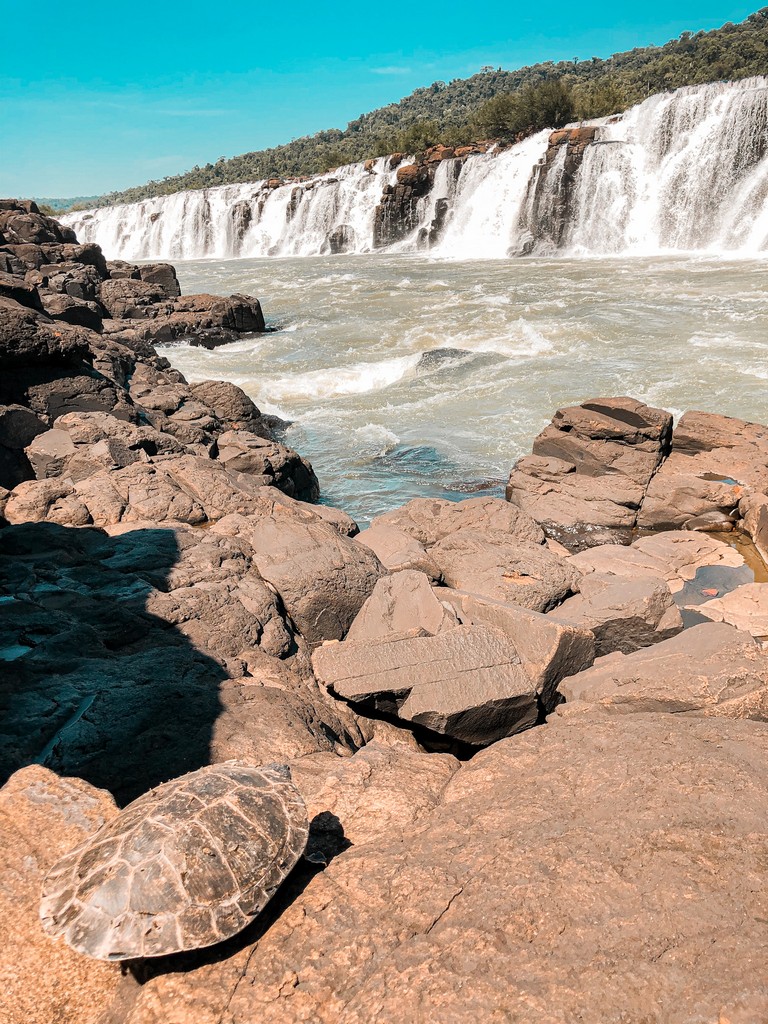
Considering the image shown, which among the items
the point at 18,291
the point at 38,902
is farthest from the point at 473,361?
the point at 38,902

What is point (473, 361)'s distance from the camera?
15.0 m

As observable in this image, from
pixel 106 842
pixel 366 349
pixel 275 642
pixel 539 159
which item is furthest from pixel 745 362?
pixel 539 159

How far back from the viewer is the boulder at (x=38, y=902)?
208cm

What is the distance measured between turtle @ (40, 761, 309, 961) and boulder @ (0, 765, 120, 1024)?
96mm

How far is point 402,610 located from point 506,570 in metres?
1.46

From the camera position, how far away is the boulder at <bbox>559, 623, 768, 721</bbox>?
3.76 meters

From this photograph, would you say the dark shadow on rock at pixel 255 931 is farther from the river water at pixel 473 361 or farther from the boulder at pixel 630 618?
the river water at pixel 473 361

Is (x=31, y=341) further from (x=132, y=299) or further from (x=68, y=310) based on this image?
(x=132, y=299)

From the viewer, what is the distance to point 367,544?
6543 mm

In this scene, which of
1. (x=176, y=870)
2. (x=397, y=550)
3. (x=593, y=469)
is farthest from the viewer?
(x=593, y=469)

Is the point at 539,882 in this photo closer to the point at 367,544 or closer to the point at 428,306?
the point at 367,544

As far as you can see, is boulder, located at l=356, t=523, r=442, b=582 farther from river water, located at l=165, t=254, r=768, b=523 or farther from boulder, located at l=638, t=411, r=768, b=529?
boulder, located at l=638, t=411, r=768, b=529

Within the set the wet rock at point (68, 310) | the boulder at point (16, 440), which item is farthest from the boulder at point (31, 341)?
the wet rock at point (68, 310)

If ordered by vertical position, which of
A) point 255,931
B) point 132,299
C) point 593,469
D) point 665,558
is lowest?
point 665,558
